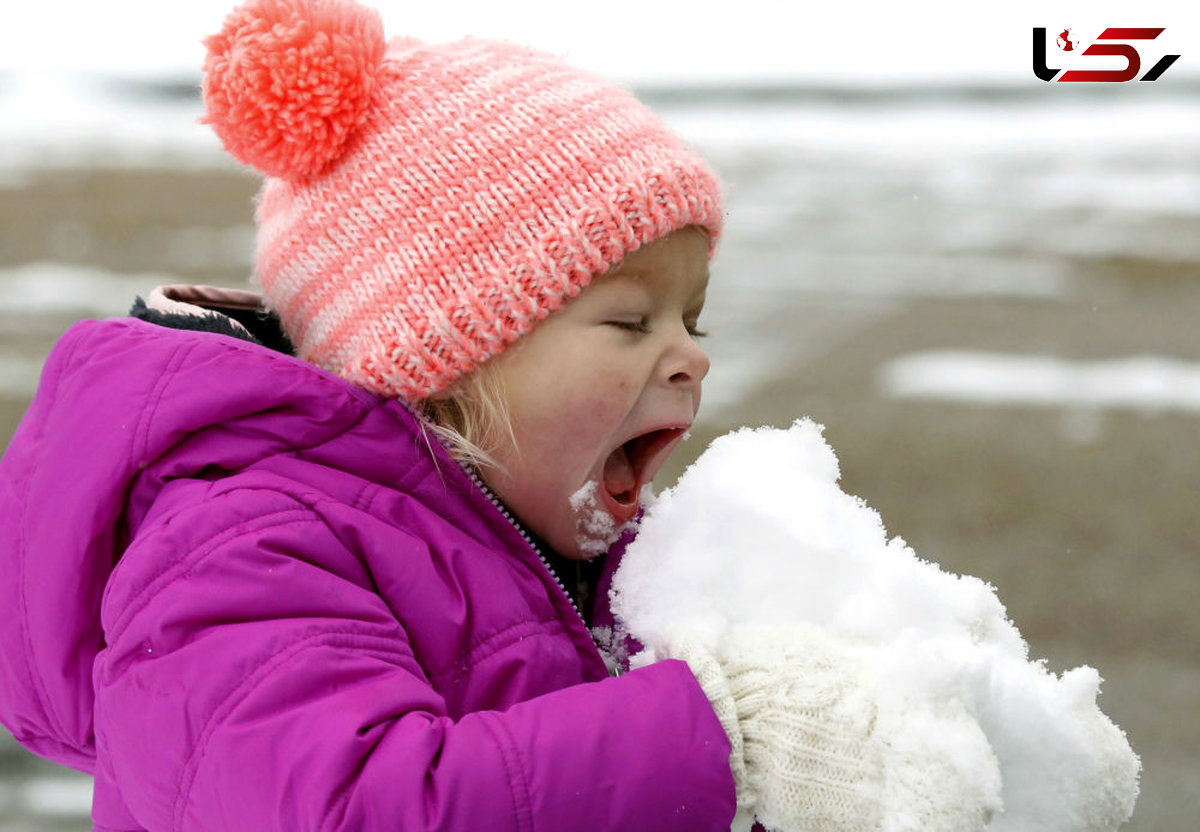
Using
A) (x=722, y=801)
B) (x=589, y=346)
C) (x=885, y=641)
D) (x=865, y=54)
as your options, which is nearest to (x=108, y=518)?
(x=589, y=346)

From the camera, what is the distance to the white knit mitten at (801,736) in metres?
1.12

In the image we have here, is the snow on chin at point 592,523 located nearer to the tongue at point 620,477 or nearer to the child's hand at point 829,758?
the tongue at point 620,477

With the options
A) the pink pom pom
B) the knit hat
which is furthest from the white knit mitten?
the pink pom pom

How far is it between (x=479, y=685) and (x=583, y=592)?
327mm

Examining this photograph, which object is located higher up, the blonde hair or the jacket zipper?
the blonde hair

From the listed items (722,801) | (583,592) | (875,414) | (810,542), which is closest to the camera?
(722,801)

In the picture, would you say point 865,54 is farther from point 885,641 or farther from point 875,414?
point 885,641

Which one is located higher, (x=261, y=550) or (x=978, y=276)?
(x=261, y=550)

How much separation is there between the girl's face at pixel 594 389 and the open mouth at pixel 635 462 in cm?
2

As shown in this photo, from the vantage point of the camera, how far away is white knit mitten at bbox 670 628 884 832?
1.12m

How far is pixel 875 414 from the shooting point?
4312 mm

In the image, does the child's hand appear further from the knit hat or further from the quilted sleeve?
the knit hat

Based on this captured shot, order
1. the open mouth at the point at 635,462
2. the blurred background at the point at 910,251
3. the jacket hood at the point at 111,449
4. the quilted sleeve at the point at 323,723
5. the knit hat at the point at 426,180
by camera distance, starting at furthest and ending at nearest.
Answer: the blurred background at the point at 910,251 → the open mouth at the point at 635,462 → the knit hat at the point at 426,180 → the jacket hood at the point at 111,449 → the quilted sleeve at the point at 323,723

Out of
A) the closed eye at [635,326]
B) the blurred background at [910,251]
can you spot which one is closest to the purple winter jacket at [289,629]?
the closed eye at [635,326]
